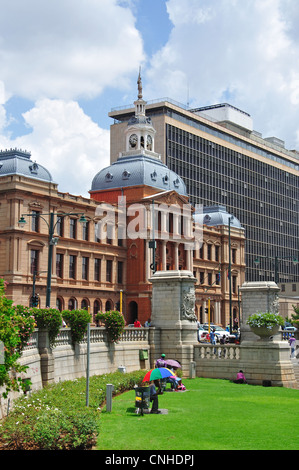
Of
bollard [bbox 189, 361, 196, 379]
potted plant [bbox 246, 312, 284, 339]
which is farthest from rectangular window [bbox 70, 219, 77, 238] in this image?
potted plant [bbox 246, 312, 284, 339]

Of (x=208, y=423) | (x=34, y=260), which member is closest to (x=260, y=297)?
(x=208, y=423)

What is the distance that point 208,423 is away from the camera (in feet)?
70.2

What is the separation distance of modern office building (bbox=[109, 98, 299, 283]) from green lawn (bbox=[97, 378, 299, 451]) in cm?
7263

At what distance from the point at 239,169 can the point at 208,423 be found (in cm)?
10564

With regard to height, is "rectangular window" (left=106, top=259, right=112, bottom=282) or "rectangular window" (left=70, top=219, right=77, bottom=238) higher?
"rectangular window" (left=70, top=219, right=77, bottom=238)

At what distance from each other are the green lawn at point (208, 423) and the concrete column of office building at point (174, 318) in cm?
670

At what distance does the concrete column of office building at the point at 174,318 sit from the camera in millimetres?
36875

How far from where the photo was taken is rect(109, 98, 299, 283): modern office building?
359 feet

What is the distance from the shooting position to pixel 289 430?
20438mm

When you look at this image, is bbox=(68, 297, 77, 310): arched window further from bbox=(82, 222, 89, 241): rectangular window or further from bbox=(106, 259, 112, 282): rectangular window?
bbox=(106, 259, 112, 282): rectangular window

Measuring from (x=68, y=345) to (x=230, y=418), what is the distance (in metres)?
9.63

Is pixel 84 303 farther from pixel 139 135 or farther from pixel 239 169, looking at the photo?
pixel 239 169
